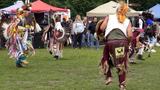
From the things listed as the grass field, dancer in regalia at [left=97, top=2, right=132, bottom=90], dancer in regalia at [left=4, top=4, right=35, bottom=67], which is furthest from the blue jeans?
dancer in regalia at [left=97, top=2, right=132, bottom=90]

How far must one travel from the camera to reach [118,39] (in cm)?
1070

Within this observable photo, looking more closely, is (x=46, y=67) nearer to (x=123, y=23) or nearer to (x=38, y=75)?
(x=38, y=75)

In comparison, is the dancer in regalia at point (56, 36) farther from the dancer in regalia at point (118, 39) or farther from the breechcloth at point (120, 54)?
the breechcloth at point (120, 54)

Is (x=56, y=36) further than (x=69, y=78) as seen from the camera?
Yes

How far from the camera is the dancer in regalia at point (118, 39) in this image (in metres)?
10.7

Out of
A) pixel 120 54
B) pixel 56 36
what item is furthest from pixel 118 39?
pixel 56 36

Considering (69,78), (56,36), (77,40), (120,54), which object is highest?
(120,54)

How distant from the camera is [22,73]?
47.3ft

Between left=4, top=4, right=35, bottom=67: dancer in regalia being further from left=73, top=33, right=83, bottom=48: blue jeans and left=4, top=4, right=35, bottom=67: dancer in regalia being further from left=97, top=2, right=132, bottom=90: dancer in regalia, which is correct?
left=73, top=33, right=83, bottom=48: blue jeans

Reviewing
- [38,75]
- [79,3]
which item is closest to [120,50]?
[38,75]

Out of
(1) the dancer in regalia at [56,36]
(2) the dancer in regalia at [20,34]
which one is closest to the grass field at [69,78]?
(2) the dancer in regalia at [20,34]

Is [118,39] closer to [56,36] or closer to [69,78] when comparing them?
[69,78]

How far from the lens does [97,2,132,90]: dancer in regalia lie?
10.7 m

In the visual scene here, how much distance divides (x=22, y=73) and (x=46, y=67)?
7.10 feet
